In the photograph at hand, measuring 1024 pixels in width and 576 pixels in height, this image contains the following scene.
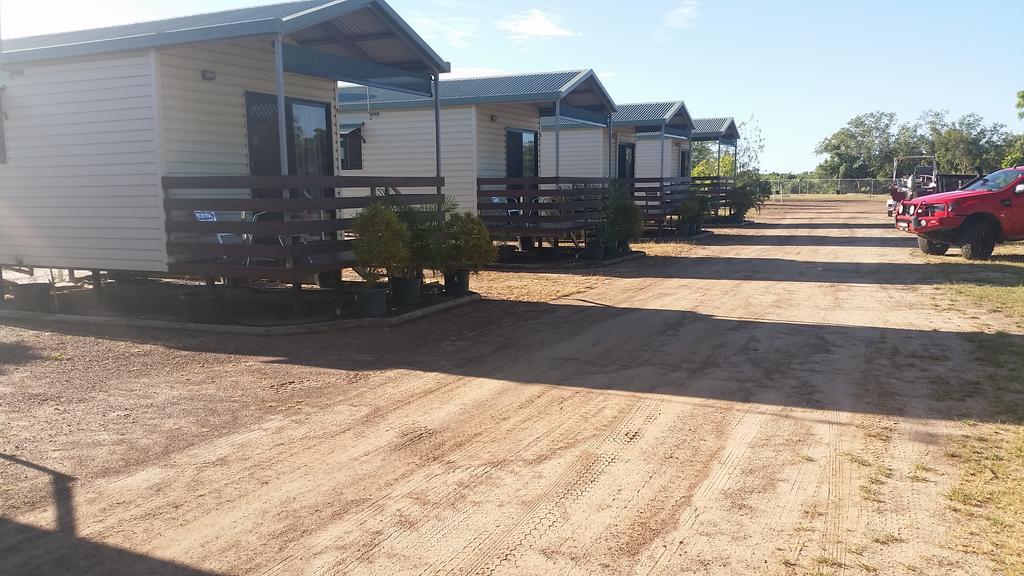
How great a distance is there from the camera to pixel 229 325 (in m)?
8.60

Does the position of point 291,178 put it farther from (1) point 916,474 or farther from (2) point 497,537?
(1) point 916,474

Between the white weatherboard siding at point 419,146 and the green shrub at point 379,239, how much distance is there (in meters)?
7.38

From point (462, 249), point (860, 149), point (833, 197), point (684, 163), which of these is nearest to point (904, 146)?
point (860, 149)

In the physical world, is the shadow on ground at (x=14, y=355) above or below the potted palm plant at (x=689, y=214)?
below

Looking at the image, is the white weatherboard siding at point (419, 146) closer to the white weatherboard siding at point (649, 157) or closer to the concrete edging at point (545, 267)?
the concrete edging at point (545, 267)

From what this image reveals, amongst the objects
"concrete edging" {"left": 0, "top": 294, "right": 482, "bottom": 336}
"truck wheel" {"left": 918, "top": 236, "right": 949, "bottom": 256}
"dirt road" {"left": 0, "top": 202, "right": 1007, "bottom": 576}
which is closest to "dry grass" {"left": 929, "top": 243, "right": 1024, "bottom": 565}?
"dirt road" {"left": 0, "top": 202, "right": 1007, "bottom": 576}

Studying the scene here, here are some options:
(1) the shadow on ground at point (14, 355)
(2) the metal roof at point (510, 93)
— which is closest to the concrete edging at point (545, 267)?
(2) the metal roof at point (510, 93)

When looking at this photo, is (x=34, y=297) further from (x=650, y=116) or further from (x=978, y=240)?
(x=650, y=116)

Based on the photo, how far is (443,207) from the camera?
1073 centimetres

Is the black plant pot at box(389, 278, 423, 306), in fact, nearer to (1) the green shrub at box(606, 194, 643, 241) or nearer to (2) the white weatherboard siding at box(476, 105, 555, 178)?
(1) the green shrub at box(606, 194, 643, 241)

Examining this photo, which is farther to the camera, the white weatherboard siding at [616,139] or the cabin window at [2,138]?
the white weatherboard siding at [616,139]

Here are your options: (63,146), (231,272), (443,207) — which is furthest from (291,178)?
(63,146)

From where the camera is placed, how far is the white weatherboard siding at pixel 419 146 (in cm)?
1638

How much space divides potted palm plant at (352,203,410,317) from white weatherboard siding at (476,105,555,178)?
24.8 ft
